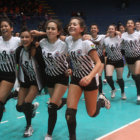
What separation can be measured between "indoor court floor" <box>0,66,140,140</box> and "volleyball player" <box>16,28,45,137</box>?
1.41ft

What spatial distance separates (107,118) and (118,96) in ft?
6.96

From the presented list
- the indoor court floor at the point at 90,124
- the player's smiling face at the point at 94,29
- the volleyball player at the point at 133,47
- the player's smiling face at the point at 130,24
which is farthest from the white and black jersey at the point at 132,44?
the indoor court floor at the point at 90,124

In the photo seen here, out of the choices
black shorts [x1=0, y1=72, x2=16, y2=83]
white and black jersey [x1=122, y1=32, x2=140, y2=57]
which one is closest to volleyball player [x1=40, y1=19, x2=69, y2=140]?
black shorts [x1=0, y1=72, x2=16, y2=83]

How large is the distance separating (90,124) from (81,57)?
1.71 meters

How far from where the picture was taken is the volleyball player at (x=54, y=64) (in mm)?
3727

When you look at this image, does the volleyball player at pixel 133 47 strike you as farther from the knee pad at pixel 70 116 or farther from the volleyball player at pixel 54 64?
the knee pad at pixel 70 116

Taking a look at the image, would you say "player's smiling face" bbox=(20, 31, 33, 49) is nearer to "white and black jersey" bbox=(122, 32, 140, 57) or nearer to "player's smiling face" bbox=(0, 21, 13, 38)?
"player's smiling face" bbox=(0, 21, 13, 38)

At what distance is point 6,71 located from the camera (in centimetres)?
405

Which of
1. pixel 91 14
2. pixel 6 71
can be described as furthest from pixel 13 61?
pixel 91 14

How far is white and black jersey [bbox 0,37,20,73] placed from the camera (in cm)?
400

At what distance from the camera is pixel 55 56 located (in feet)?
12.4

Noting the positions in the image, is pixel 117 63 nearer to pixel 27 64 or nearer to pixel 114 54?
pixel 114 54

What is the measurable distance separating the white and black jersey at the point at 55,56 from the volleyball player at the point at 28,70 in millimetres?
130

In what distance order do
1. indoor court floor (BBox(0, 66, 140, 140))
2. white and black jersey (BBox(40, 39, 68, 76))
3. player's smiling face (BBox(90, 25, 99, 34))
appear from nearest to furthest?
white and black jersey (BBox(40, 39, 68, 76))
indoor court floor (BBox(0, 66, 140, 140))
player's smiling face (BBox(90, 25, 99, 34))
